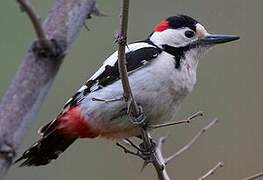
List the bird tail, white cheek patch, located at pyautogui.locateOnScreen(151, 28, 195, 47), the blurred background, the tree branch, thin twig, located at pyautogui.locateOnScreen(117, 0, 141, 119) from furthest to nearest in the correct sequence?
the blurred background
white cheek patch, located at pyautogui.locateOnScreen(151, 28, 195, 47)
the bird tail
thin twig, located at pyautogui.locateOnScreen(117, 0, 141, 119)
the tree branch

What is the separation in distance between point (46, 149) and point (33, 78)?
1241mm

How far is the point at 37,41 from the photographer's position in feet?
3.23

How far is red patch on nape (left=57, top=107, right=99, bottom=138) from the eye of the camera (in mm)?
2127

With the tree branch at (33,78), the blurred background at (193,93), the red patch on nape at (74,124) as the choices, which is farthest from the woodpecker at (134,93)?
the tree branch at (33,78)

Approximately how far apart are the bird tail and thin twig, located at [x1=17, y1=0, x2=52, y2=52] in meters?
1.07

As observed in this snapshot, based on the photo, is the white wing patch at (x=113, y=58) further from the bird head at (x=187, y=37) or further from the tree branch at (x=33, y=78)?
the tree branch at (x=33, y=78)

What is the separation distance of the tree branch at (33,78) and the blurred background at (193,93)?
1.86 meters

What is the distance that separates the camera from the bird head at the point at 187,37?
2239 mm

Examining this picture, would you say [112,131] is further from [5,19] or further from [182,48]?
[5,19]

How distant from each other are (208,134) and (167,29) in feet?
3.48

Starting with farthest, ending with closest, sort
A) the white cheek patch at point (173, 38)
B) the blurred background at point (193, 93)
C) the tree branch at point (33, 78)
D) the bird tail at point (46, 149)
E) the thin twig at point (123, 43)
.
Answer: the blurred background at point (193, 93) < the white cheek patch at point (173, 38) < the bird tail at point (46, 149) < the thin twig at point (123, 43) < the tree branch at point (33, 78)

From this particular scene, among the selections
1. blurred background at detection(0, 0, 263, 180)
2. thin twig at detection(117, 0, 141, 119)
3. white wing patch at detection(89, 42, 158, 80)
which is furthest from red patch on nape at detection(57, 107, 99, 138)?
blurred background at detection(0, 0, 263, 180)

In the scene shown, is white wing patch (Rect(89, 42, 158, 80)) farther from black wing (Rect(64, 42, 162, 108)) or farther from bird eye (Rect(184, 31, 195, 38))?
bird eye (Rect(184, 31, 195, 38))

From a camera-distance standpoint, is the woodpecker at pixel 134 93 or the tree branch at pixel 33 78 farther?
the woodpecker at pixel 134 93
